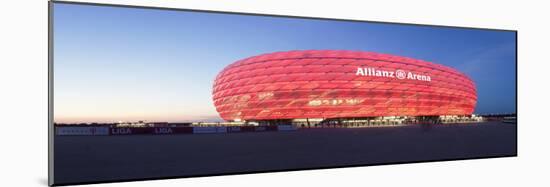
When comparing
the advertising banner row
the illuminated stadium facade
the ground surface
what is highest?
the illuminated stadium facade

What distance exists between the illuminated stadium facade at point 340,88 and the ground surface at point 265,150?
0.28 metres

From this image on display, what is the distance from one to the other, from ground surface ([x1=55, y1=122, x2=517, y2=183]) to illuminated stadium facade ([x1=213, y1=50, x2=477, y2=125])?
0.28 m

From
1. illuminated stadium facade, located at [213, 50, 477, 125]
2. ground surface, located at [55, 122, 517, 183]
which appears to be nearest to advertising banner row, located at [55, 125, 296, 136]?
ground surface, located at [55, 122, 517, 183]

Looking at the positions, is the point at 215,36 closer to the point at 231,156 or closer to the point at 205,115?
the point at 205,115

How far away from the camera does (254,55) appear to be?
8133mm

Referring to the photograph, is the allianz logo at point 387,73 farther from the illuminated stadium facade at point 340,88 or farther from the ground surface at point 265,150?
the ground surface at point 265,150

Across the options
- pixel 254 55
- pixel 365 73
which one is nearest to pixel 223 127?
pixel 254 55

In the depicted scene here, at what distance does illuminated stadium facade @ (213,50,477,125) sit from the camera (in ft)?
28.0

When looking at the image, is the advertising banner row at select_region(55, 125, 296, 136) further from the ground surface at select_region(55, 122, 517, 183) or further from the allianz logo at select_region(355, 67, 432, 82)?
the allianz logo at select_region(355, 67, 432, 82)

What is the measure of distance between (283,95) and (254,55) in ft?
3.58

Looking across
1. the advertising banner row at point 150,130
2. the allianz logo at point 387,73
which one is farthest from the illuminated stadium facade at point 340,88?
the advertising banner row at point 150,130

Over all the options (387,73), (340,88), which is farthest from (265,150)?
(387,73)

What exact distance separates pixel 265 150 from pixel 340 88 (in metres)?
1.61

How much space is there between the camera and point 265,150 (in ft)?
26.8
